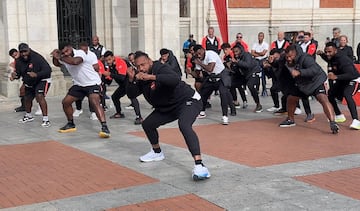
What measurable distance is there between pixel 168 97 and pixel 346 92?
458cm

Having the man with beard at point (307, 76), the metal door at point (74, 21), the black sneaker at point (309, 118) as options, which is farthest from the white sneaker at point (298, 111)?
the metal door at point (74, 21)

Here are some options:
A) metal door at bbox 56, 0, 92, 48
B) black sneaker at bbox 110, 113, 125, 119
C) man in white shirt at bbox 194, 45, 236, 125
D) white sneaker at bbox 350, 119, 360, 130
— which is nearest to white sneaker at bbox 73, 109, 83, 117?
black sneaker at bbox 110, 113, 125, 119

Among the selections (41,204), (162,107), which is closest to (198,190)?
(162,107)

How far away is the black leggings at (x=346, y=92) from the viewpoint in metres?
9.71

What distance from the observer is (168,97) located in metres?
6.54

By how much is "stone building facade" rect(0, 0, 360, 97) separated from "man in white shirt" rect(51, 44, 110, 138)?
5618 mm

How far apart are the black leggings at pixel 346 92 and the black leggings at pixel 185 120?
13.5 ft

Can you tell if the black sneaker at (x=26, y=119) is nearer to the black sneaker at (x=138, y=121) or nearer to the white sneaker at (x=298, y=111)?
the black sneaker at (x=138, y=121)

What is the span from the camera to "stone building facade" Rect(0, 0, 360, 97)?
14773 mm

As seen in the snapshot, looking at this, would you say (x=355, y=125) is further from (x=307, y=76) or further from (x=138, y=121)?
(x=138, y=121)

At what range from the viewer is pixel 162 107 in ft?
21.9

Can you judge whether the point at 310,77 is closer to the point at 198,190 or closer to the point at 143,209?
the point at 198,190

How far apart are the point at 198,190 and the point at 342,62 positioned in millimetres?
4869

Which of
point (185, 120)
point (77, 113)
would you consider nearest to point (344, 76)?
point (185, 120)
